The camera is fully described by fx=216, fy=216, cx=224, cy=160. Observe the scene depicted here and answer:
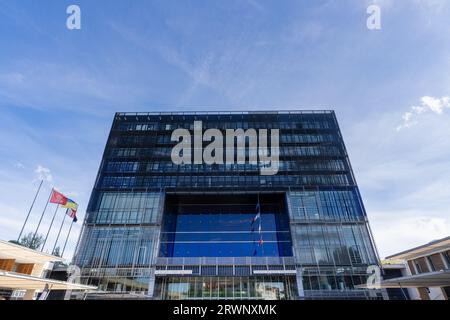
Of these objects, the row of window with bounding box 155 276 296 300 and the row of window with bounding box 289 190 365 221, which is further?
the row of window with bounding box 289 190 365 221

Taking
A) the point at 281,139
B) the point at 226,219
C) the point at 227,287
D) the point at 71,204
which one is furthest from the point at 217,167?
the point at 71,204

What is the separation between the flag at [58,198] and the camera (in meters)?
26.7

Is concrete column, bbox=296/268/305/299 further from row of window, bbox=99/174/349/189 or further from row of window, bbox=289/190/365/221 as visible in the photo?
row of window, bbox=99/174/349/189

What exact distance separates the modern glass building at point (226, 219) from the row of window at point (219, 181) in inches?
6.4

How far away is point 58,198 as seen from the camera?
89.4ft

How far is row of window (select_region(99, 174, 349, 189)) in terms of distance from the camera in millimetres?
34312

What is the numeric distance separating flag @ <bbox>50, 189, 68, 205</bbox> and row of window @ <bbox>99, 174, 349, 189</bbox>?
6.41m

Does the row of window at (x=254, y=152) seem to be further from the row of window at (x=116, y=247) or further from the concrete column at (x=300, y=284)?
the concrete column at (x=300, y=284)

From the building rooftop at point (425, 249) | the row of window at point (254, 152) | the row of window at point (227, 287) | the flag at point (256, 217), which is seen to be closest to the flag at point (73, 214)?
the row of window at point (254, 152)

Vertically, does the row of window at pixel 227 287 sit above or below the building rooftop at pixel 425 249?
below

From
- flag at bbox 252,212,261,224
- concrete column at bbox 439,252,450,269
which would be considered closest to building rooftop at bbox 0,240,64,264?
flag at bbox 252,212,261,224

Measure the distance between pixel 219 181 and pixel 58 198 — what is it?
70.5 feet
